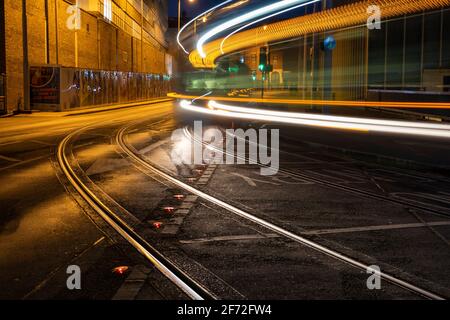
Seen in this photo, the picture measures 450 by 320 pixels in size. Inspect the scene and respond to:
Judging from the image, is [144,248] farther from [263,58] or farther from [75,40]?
[75,40]

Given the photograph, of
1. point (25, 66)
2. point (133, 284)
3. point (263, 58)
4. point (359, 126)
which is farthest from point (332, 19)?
point (133, 284)

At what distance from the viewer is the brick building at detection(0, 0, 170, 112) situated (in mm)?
33969

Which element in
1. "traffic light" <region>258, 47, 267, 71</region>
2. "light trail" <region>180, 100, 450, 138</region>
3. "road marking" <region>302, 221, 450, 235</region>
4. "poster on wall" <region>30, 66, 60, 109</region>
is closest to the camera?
"road marking" <region>302, 221, 450, 235</region>

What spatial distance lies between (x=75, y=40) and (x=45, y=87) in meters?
10.1

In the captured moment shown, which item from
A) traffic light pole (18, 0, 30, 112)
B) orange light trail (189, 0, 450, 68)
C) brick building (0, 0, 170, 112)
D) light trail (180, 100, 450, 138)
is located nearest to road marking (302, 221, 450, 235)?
light trail (180, 100, 450, 138)

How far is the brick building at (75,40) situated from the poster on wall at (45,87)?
16.1 inches

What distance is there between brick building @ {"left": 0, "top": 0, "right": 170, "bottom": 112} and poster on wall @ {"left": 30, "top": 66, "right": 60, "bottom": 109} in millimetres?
408

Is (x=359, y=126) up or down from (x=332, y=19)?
down

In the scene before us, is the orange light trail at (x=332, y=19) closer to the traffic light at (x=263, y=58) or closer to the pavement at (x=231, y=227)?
the traffic light at (x=263, y=58)

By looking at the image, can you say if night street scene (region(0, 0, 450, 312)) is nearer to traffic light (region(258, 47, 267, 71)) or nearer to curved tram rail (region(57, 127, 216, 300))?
curved tram rail (region(57, 127, 216, 300))

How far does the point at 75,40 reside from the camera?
4419 cm

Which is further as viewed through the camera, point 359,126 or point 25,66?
point 25,66
